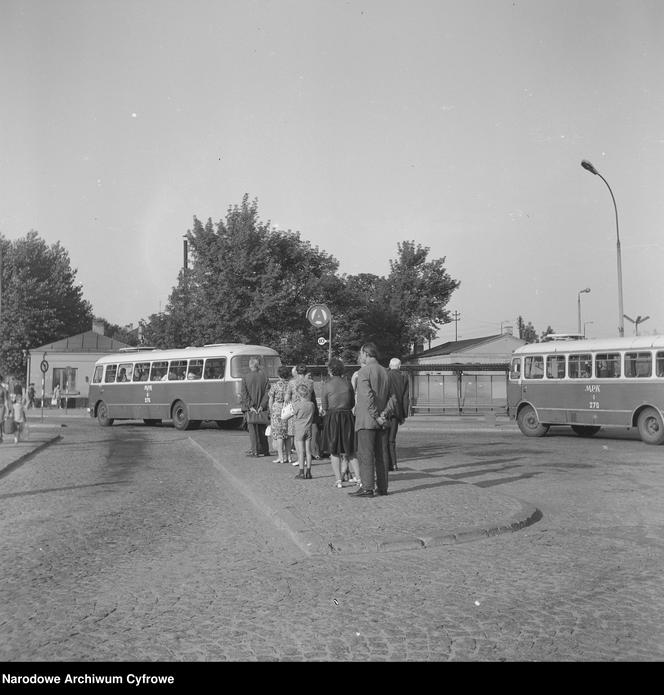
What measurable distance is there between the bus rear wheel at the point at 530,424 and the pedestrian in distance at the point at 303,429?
43.9 feet

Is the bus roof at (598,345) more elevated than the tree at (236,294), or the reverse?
the tree at (236,294)

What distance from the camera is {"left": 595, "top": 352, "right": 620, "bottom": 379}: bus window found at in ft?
70.7

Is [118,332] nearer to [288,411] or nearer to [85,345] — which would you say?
[85,345]

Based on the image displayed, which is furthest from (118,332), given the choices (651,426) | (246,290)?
(651,426)

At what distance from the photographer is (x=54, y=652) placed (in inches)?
171

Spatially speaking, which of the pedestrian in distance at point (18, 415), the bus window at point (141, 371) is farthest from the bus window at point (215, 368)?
the pedestrian in distance at point (18, 415)

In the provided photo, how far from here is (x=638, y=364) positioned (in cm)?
2089

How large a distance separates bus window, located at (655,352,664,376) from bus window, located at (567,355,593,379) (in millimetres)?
2221

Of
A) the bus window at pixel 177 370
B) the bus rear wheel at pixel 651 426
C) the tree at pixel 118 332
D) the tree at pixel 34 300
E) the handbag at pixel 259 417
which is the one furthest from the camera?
the tree at pixel 118 332

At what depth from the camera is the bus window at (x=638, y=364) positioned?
20.6 meters

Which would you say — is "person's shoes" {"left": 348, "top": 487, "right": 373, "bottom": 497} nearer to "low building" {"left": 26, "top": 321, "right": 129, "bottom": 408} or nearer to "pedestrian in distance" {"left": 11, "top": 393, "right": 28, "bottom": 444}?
"pedestrian in distance" {"left": 11, "top": 393, "right": 28, "bottom": 444}

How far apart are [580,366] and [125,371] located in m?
16.3

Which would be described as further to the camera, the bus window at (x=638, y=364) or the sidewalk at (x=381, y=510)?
the bus window at (x=638, y=364)

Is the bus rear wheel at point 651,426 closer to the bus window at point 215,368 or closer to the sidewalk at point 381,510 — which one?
the sidewalk at point 381,510
